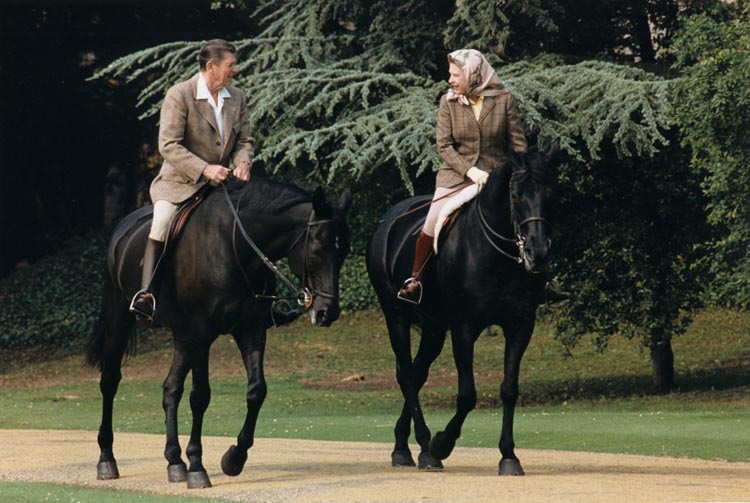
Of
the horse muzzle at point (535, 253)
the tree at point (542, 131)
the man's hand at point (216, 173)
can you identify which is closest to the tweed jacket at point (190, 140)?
the man's hand at point (216, 173)

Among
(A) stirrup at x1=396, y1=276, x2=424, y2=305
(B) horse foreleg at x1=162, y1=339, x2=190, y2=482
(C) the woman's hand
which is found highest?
(C) the woman's hand

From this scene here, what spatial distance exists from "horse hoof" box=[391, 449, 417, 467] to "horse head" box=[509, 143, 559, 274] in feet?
Answer: 7.16

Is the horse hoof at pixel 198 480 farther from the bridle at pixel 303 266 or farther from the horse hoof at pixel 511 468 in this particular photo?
the horse hoof at pixel 511 468

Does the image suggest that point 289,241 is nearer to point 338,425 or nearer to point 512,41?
point 338,425

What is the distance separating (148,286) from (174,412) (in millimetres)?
994

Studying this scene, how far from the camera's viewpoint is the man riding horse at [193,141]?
10.5 meters

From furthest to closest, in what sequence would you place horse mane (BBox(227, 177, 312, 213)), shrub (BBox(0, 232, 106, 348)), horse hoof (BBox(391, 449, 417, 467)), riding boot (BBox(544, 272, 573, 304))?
1. shrub (BBox(0, 232, 106, 348))
2. horse hoof (BBox(391, 449, 417, 467))
3. riding boot (BBox(544, 272, 573, 304))
4. horse mane (BBox(227, 177, 312, 213))

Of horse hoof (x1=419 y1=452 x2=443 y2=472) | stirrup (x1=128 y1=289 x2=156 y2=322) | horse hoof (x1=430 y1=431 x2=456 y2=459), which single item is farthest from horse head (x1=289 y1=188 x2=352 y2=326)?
horse hoof (x1=419 y1=452 x2=443 y2=472)

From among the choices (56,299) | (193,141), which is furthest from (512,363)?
(56,299)

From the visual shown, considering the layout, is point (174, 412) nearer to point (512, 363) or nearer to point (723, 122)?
point (512, 363)

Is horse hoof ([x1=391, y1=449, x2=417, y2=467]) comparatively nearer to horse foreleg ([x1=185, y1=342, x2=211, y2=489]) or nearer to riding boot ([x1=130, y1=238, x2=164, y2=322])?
horse foreleg ([x1=185, y1=342, x2=211, y2=489])

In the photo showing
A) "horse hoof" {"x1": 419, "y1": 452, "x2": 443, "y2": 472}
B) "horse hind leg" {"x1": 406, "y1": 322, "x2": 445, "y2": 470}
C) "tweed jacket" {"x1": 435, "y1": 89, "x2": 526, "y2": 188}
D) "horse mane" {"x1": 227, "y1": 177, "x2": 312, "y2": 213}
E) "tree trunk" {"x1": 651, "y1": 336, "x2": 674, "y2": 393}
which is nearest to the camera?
"horse mane" {"x1": 227, "y1": 177, "x2": 312, "y2": 213}

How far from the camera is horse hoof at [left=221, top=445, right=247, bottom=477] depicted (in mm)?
10266

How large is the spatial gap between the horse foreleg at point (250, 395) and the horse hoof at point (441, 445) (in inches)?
55.9
